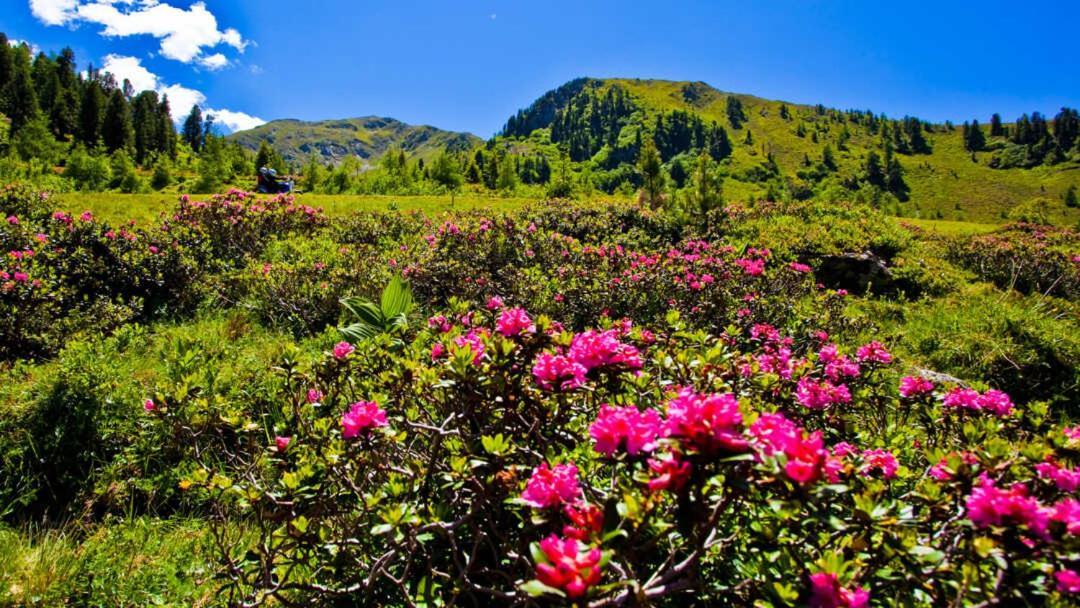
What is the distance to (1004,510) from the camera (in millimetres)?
1155

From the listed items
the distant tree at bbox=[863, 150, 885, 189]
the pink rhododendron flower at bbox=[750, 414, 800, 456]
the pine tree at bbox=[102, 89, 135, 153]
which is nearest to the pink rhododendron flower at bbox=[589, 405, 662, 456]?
the pink rhododendron flower at bbox=[750, 414, 800, 456]

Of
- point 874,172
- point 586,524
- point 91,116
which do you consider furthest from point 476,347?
point 874,172

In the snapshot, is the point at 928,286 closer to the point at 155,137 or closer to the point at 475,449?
the point at 475,449

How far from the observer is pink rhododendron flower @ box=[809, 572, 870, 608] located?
3.70 feet

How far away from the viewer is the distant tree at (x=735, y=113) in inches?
7067

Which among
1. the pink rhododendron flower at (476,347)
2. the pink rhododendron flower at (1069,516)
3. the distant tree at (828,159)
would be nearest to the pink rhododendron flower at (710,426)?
the pink rhododendron flower at (1069,516)

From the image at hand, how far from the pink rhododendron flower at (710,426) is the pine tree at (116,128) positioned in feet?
273

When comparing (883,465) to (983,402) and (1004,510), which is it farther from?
(983,402)

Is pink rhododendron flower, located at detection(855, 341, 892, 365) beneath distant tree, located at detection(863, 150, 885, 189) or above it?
beneath

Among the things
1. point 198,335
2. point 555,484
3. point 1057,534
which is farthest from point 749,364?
point 198,335

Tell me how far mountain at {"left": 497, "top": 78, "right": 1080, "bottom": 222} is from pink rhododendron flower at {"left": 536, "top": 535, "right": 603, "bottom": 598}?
11064 centimetres

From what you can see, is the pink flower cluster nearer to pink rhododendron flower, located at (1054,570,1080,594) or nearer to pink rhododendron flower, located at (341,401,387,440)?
pink rhododendron flower, located at (1054,570,1080,594)

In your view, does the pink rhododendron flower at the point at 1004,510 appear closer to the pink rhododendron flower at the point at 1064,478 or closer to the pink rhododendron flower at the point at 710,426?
the pink rhododendron flower at the point at 1064,478

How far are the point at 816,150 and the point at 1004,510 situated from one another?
180753 mm
